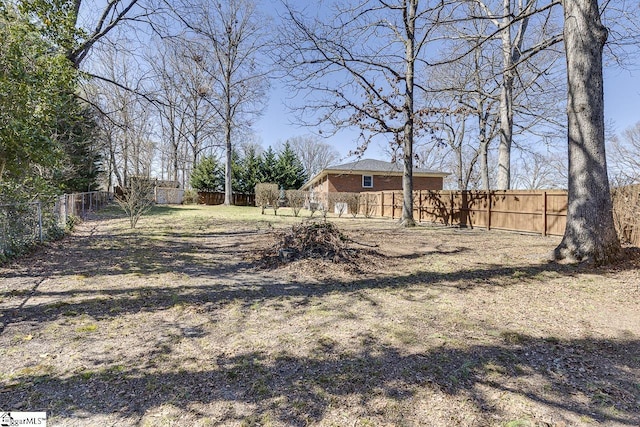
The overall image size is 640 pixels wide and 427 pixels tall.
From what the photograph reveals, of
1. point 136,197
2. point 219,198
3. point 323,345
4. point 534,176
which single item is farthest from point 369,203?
point 534,176

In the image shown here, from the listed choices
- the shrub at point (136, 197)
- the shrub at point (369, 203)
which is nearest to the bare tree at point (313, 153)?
the shrub at point (369, 203)

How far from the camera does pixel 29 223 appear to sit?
7238mm

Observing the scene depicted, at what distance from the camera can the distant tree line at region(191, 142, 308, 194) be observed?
34094 mm

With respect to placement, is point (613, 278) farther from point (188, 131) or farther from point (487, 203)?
point (188, 131)

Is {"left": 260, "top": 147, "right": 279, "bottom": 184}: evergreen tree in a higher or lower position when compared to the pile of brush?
higher

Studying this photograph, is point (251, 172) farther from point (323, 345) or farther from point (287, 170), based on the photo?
point (323, 345)

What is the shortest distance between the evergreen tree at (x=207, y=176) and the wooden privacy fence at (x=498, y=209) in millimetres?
21854

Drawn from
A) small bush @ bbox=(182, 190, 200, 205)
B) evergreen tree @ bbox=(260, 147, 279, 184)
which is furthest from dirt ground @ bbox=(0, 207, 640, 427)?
evergreen tree @ bbox=(260, 147, 279, 184)

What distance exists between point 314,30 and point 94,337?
10.4 meters

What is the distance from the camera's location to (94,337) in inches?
123

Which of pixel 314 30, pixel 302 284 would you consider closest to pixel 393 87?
pixel 314 30

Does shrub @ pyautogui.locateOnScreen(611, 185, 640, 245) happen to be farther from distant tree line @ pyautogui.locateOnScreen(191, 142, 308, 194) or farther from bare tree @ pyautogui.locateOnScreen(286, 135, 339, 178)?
bare tree @ pyautogui.locateOnScreen(286, 135, 339, 178)

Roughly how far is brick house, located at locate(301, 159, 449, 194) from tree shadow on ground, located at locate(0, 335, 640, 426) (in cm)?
2300

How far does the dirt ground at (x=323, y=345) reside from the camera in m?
2.11
